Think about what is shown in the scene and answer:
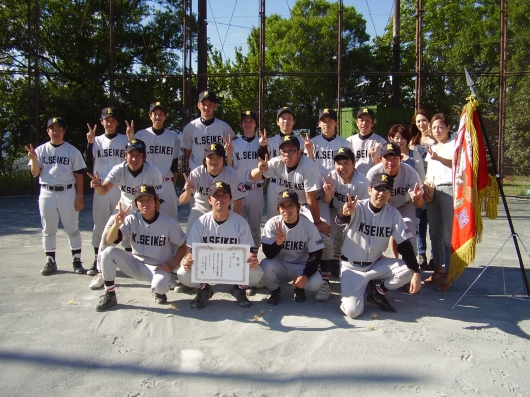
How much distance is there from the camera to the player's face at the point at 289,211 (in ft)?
17.2

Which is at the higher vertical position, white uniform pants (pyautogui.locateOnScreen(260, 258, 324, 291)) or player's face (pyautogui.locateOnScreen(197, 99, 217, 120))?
player's face (pyautogui.locateOnScreen(197, 99, 217, 120))

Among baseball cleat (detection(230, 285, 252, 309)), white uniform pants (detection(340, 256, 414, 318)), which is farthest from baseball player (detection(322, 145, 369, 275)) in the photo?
baseball cleat (detection(230, 285, 252, 309))

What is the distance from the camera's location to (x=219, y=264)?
16.0 ft

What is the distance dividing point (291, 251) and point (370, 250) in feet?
2.93

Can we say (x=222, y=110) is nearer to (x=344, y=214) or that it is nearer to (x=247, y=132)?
(x=247, y=132)

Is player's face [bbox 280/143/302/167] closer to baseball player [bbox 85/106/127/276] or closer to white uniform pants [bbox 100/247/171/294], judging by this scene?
white uniform pants [bbox 100/247/171/294]

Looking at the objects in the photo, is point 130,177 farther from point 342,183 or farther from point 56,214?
point 342,183

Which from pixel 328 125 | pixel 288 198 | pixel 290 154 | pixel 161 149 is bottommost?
pixel 288 198

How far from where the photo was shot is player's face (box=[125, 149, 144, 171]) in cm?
576

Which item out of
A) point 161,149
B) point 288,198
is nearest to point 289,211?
point 288,198

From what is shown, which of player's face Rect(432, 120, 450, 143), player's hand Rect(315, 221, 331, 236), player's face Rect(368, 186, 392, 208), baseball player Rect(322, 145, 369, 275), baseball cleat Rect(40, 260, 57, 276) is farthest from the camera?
baseball cleat Rect(40, 260, 57, 276)

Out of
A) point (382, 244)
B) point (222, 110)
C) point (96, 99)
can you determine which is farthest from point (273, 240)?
point (222, 110)

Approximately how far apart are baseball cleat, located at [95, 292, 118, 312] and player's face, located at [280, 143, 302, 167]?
251cm

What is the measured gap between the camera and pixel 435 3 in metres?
30.8
